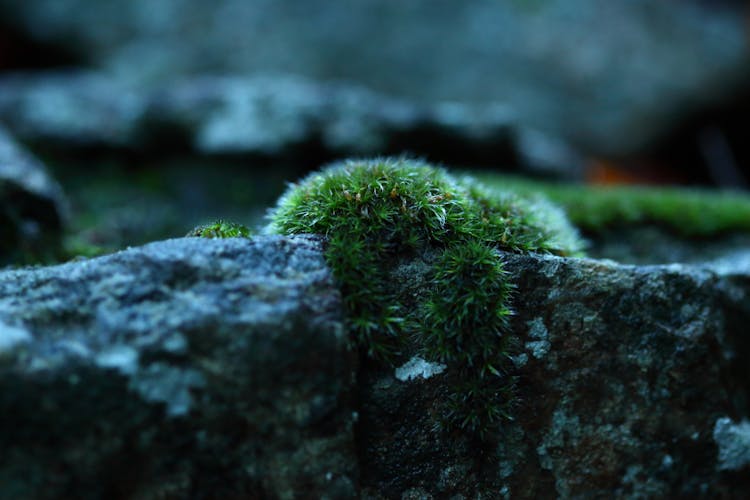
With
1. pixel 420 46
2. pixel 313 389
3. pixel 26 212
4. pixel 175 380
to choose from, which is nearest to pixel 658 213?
pixel 313 389

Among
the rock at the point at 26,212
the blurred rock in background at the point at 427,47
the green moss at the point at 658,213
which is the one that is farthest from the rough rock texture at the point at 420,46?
the rock at the point at 26,212

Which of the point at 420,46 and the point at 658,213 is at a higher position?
the point at 420,46

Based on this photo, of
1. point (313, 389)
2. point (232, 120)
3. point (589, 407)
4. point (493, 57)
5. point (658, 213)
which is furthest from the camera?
point (493, 57)

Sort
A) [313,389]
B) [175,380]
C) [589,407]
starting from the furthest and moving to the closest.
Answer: [589,407] < [313,389] < [175,380]

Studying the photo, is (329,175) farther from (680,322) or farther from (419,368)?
(680,322)

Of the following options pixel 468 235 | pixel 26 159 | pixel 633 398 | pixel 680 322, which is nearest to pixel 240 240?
pixel 468 235

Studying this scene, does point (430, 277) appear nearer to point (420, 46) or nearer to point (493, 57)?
point (420, 46)
